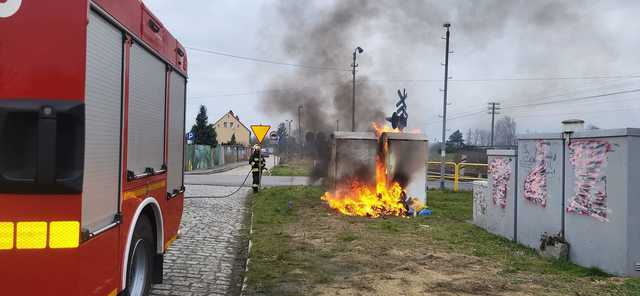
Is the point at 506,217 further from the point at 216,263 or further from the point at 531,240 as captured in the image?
the point at 216,263

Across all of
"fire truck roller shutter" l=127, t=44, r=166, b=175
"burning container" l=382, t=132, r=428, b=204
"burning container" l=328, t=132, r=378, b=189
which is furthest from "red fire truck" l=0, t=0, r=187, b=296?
"burning container" l=382, t=132, r=428, b=204

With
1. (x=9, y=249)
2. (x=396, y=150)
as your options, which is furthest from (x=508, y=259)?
(x=9, y=249)

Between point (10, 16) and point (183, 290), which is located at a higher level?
point (10, 16)

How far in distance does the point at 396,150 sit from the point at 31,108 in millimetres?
10640

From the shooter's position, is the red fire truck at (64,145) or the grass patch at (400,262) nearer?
the red fire truck at (64,145)

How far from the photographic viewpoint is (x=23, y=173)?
246 cm

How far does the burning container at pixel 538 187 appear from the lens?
7.31 metres

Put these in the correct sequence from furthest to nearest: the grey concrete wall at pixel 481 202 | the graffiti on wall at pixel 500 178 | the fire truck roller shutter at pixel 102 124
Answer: the grey concrete wall at pixel 481 202
the graffiti on wall at pixel 500 178
the fire truck roller shutter at pixel 102 124

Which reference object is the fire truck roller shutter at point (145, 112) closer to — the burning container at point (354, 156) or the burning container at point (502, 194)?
the burning container at point (502, 194)

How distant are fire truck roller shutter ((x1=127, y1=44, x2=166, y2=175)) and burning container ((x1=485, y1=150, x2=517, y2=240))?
6.30m

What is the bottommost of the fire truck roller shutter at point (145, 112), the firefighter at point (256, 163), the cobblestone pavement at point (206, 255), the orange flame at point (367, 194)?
the cobblestone pavement at point (206, 255)

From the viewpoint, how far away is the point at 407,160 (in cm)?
1261

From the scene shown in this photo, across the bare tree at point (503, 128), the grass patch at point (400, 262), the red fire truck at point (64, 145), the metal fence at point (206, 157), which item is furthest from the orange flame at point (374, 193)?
the bare tree at point (503, 128)

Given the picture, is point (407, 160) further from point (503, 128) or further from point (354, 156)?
point (503, 128)
